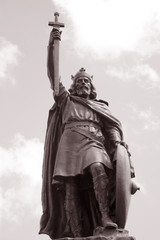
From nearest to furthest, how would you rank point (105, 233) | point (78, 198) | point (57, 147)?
point (105, 233) < point (78, 198) < point (57, 147)

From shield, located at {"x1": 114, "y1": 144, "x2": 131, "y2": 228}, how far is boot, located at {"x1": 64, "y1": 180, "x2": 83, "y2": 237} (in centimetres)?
81

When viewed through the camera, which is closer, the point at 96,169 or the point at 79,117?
A: the point at 96,169

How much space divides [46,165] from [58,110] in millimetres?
1264

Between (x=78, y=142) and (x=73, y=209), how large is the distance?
53.3 inches

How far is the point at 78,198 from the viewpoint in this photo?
9.87m

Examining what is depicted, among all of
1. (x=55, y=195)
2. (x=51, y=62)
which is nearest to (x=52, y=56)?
(x=51, y=62)

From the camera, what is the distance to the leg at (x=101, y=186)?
30.6ft

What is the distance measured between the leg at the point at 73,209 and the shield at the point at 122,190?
32.1 inches

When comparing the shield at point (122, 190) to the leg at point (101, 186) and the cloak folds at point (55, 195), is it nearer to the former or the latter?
the leg at point (101, 186)

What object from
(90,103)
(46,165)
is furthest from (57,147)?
(90,103)

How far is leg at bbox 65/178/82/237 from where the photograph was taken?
9.56m

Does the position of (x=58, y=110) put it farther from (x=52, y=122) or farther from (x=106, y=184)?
(x=106, y=184)

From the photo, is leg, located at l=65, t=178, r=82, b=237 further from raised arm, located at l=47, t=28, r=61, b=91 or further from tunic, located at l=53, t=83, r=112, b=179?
raised arm, located at l=47, t=28, r=61, b=91

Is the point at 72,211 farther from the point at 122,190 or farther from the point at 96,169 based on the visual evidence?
the point at 122,190
